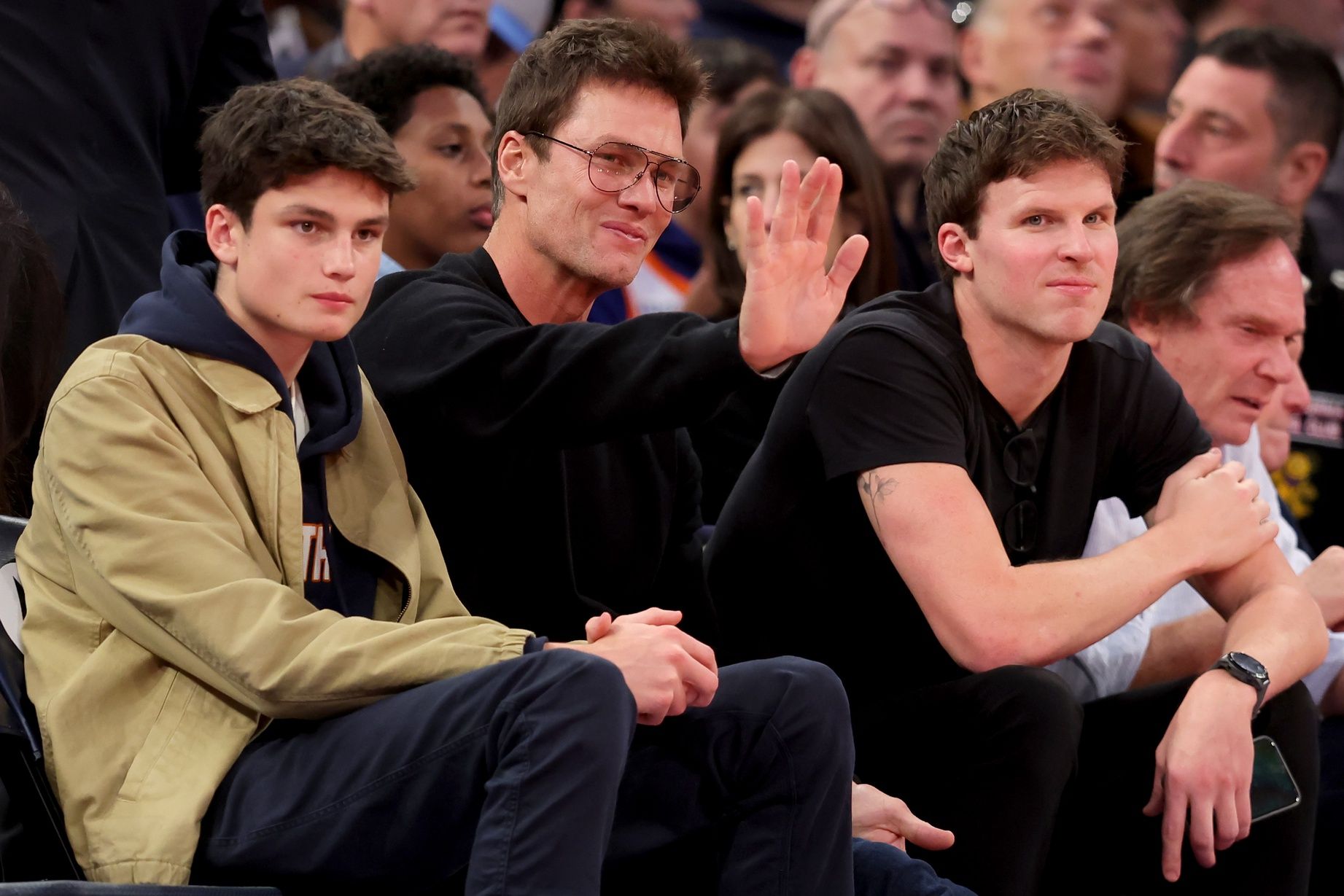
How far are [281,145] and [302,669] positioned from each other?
2.29 ft

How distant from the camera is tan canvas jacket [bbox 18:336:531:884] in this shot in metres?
1.92

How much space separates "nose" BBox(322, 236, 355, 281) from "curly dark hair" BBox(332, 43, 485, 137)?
1.59 m

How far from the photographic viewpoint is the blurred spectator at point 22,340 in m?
2.65

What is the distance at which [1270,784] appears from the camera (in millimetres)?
2527

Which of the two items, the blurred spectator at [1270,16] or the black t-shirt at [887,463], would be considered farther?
the blurred spectator at [1270,16]

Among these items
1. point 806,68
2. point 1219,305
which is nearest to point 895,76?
point 806,68

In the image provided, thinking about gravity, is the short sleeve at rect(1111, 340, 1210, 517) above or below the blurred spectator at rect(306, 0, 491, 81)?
below

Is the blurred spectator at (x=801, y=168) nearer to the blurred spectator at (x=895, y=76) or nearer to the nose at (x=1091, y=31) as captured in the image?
the blurred spectator at (x=895, y=76)

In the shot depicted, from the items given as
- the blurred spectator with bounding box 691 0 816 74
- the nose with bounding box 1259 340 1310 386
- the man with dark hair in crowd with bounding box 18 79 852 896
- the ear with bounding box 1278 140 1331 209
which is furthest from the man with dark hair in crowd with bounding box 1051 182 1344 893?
the blurred spectator with bounding box 691 0 816 74

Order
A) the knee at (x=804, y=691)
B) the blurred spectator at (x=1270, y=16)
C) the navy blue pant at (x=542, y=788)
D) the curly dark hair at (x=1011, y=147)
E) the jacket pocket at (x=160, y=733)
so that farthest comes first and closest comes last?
the blurred spectator at (x=1270, y=16), the curly dark hair at (x=1011, y=147), the knee at (x=804, y=691), the jacket pocket at (x=160, y=733), the navy blue pant at (x=542, y=788)

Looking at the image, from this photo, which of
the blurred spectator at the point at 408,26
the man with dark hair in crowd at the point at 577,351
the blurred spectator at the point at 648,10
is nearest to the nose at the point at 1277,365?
the man with dark hair in crowd at the point at 577,351

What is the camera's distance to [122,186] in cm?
303

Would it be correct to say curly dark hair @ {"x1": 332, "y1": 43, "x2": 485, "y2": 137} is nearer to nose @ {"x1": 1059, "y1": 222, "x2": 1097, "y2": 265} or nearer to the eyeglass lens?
the eyeglass lens

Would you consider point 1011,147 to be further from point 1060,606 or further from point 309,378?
point 309,378
